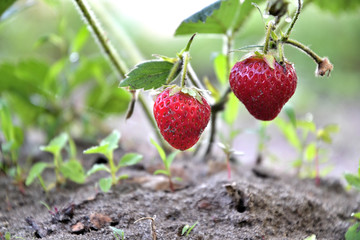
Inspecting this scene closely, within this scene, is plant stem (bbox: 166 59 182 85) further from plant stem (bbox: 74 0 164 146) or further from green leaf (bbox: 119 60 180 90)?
plant stem (bbox: 74 0 164 146)

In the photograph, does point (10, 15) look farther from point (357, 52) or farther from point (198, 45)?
point (357, 52)

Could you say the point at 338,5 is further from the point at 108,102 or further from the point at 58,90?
the point at 58,90

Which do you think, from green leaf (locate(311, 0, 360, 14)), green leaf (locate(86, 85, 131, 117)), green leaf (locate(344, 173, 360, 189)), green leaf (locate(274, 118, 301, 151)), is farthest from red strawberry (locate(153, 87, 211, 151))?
green leaf (locate(311, 0, 360, 14))

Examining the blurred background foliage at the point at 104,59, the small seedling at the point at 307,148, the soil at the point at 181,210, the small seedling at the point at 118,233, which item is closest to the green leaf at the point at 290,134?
the small seedling at the point at 307,148

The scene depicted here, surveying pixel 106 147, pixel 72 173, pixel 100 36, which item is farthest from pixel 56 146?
pixel 100 36

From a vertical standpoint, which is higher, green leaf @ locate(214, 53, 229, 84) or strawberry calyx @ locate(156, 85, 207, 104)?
strawberry calyx @ locate(156, 85, 207, 104)

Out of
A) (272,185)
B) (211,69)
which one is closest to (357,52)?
(211,69)

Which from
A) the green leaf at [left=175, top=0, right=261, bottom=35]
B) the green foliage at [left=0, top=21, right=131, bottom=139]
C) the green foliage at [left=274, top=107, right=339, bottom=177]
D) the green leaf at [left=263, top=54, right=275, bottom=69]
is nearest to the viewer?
the green leaf at [left=263, top=54, right=275, bottom=69]
